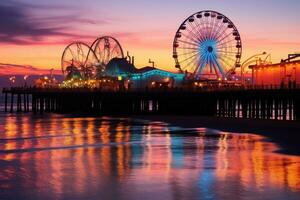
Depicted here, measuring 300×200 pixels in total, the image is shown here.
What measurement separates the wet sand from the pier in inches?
297

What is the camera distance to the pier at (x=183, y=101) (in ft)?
219

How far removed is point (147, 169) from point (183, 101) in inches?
2268

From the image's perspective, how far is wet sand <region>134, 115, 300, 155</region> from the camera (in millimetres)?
35622

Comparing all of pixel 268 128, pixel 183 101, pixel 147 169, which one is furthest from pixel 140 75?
pixel 147 169

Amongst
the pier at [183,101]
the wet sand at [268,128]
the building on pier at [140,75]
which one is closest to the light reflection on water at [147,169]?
the wet sand at [268,128]

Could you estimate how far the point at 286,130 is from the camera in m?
46.2

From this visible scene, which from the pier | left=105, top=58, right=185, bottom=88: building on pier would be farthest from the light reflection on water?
left=105, top=58, right=185, bottom=88: building on pier

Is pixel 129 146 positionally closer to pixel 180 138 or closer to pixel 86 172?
pixel 180 138

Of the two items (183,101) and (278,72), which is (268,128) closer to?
(183,101)

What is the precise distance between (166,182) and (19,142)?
1918 cm

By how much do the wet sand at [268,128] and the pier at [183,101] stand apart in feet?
24.8

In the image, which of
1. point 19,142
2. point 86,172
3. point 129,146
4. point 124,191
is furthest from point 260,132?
point 124,191

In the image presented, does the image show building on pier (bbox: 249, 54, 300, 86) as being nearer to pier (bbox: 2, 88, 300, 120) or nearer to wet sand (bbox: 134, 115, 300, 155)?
pier (bbox: 2, 88, 300, 120)

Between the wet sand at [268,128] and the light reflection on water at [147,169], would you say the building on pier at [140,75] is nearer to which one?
the wet sand at [268,128]
